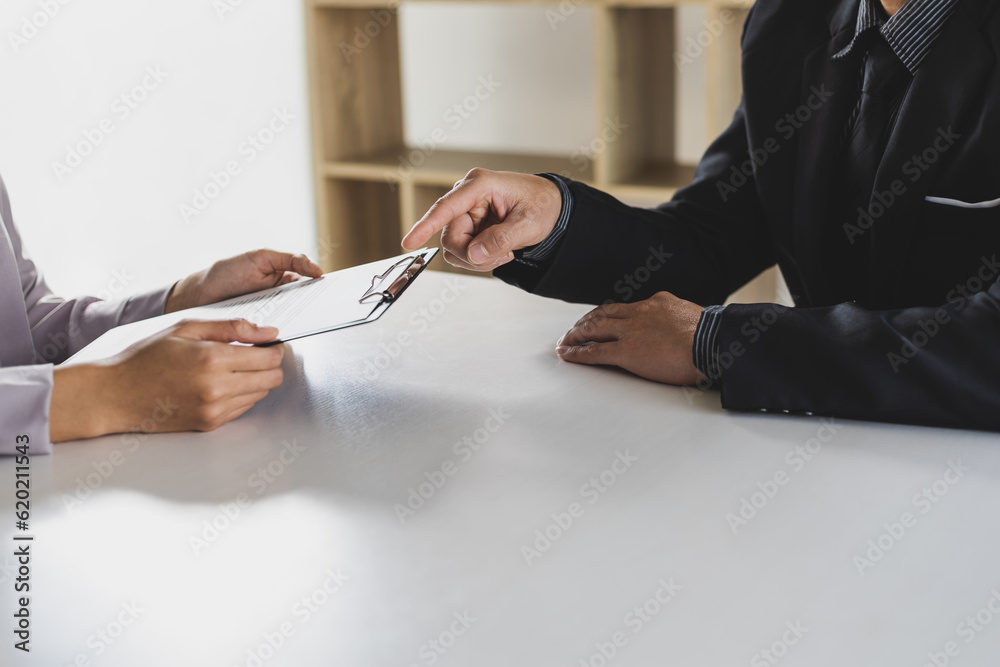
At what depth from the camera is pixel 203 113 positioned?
2.65 meters

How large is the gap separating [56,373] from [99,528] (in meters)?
0.22

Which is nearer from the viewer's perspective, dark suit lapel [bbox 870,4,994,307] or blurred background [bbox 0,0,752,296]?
dark suit lapel [bbox 870,4,994,307]

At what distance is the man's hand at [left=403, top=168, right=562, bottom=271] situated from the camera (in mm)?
1165

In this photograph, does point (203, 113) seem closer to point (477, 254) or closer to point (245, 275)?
point (245, 275)

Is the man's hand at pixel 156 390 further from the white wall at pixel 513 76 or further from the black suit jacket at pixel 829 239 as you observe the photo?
the white wall at pixel 513 76

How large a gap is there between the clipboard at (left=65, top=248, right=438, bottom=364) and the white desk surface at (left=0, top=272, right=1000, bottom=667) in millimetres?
87

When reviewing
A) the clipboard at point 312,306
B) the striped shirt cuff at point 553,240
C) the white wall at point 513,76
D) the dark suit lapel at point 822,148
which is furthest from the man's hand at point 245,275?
the white wall at point 513,76

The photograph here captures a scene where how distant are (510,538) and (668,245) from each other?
27.7 inches

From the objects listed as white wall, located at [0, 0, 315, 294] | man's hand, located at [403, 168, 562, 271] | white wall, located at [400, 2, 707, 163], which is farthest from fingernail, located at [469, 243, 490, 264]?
white wall, located at [400, 2, 707, 163]

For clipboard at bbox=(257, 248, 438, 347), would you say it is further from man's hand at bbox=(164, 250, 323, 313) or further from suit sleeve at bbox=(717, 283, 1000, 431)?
suit sleeve at bbox=(717, 283, 1000, 431)

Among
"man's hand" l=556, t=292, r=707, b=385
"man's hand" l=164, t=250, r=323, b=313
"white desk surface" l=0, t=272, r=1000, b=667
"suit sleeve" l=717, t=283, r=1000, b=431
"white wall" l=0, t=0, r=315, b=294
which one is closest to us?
"white desk surface" l=0, t=272, r=1000, b=667

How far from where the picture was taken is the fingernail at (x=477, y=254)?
3.80 ft

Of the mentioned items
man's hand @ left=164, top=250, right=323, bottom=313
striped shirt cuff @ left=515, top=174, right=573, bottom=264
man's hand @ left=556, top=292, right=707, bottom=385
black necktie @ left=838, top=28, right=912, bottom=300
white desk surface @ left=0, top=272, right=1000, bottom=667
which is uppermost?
black necktie @ left=838, top=28, right=912, bottom=300

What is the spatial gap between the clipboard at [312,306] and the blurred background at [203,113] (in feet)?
4.26
